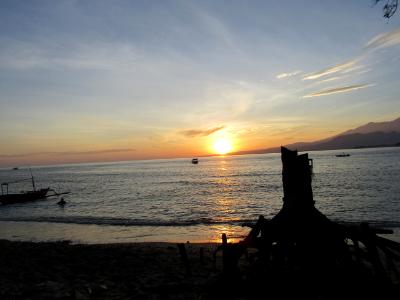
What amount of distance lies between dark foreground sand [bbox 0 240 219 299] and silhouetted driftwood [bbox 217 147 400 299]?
1.97 metres

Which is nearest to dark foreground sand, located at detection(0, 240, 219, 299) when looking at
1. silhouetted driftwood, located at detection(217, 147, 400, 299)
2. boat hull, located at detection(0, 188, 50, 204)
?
silhouetted driftwood, located at detection(217, 147, 400, 299)

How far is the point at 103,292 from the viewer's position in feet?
42.9

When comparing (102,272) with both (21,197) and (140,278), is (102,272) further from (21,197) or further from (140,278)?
(21,197)

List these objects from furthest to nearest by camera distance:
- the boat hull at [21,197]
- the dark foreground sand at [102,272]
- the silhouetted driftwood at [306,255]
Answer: the boat hull at [21,197] → the dark foreground sand at [102,272] → the silhouetted driftwood at [306,255]

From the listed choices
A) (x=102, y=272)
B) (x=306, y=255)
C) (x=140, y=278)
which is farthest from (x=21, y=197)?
(x=306, y=255)

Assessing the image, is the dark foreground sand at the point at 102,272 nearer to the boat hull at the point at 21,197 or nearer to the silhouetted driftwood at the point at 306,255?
the silhouetted driftwood at the point at 306,255

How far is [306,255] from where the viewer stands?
830cm

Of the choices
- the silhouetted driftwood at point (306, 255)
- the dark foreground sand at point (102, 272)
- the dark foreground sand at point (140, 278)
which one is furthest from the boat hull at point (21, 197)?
the silhouetted driftwood at point (306, 255)

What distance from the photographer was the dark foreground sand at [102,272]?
1251 centimetres

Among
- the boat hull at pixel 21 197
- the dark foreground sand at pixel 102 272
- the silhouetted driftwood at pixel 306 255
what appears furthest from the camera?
the boat hull at pixel 21 197

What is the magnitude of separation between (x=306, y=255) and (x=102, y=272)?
37.9 feet

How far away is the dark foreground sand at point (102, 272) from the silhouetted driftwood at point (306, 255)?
197 cm

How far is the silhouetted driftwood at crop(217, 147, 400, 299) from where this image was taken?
7.82 metres

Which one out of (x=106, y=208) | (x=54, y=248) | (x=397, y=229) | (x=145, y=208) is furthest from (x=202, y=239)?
(x=106, y=208)
